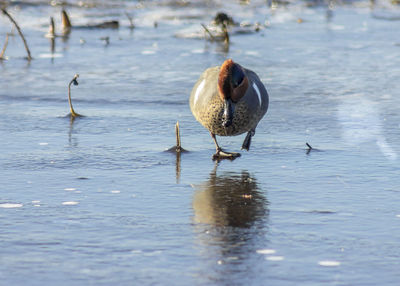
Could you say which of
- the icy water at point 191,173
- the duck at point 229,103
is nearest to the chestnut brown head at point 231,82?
the duck at point 229,103

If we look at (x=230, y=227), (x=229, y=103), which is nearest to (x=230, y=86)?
(x=229, y=103)

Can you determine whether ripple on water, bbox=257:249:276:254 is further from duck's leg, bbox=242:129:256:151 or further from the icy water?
duck's leg, bbox=242:129:256:151

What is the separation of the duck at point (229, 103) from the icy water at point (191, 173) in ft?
0.94

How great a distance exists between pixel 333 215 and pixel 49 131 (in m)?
3.69

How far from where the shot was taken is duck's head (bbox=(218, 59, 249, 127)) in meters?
7.41

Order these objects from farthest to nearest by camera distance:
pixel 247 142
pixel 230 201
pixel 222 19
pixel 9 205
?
pixel 222 19
pixel 247 142
pixel 230 201
pixel 9 205

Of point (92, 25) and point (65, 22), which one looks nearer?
point (65, 22)

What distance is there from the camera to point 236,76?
7.43 m

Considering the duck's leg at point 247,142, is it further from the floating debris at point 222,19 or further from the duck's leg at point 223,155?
the floating debris at point 222,19

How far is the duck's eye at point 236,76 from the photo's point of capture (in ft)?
24.4

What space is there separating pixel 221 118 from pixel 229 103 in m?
0.17

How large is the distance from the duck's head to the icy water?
1.59 ft

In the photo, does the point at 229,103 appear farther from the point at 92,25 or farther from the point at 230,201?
the point at 92,25

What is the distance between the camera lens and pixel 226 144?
8383mm
